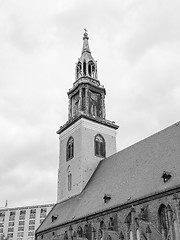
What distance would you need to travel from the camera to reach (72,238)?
1054 inches

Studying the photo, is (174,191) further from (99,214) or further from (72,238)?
(72,238)

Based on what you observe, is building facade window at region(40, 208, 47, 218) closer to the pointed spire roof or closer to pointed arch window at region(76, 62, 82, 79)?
pointed arch window at region(76, 62, 82, 79)

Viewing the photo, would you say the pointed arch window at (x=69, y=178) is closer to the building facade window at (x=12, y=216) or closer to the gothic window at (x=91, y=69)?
the gothic window at (x=91, y=69)

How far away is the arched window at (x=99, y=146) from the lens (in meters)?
38.5

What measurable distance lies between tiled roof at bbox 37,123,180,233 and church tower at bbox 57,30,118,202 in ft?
5.22

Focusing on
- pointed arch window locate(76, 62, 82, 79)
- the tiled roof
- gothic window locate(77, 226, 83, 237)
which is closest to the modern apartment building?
pointed arch window locate(76, 62, 82, 79)

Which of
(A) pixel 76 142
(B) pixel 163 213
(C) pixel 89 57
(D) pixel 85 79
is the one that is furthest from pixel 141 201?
(C) pixel 89 57

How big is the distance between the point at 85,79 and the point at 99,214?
20.5 metres

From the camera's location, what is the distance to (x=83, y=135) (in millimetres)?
38219

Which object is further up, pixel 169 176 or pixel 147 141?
pixel 147 141

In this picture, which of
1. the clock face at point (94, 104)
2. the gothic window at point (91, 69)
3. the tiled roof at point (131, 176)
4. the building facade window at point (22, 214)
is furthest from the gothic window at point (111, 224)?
the building facade window at point (22, 214)

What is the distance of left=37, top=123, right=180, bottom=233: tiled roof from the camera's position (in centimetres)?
2472

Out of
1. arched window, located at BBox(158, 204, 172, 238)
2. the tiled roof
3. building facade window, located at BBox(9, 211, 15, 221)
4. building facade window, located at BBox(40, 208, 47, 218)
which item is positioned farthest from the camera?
building facade window, located at BBox(9, 211, 15, 221)

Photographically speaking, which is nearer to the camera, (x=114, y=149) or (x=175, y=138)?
(x=175, y=138)
